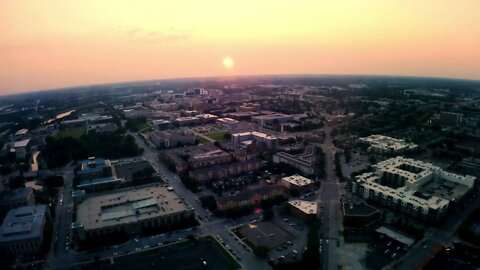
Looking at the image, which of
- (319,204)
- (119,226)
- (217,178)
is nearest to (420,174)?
(319,204)

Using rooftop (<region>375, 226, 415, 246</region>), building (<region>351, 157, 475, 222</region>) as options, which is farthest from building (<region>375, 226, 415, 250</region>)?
building (<region>351, 157, 475, 222</region>)

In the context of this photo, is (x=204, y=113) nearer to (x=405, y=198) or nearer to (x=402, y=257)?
(x=405, y=198)

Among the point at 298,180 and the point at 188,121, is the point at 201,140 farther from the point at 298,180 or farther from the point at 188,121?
the point at 298,180

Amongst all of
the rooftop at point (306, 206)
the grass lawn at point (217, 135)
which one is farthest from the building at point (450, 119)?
the rooftop at point (306, 206)

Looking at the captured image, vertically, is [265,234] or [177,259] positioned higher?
[265,234]

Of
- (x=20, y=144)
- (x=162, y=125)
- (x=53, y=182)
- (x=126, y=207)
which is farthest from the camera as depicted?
(x=162, y=125)

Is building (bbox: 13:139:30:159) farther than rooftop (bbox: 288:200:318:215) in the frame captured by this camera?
Yes

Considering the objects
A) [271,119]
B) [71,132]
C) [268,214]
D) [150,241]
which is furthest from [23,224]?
[271,119]

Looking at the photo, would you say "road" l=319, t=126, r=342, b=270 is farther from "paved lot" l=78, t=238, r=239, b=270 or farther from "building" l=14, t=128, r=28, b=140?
"building" l=14, t=128, r=28, b=140
